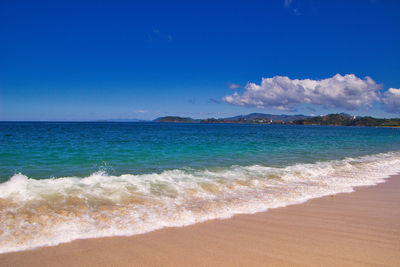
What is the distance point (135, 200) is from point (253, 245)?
13.1 feet

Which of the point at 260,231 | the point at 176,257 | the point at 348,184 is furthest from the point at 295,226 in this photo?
the point at 348,184

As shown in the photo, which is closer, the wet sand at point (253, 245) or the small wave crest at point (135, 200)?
the wet sand at point (253, 245)

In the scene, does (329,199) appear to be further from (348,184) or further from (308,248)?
(308,248)

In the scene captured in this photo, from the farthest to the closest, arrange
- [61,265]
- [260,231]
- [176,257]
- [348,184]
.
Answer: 1. [348,184]
2. [260,231]
3. [176,257]
4. [61,265]

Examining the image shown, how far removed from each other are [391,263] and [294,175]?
7.61 meters

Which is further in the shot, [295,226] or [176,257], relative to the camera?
[295,226]

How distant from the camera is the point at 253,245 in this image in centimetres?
431

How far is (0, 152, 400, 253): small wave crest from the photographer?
16.0 ft

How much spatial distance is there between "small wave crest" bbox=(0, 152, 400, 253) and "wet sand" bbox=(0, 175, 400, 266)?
0.45 metres

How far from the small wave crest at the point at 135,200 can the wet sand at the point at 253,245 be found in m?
0.45

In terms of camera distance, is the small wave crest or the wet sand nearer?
the wet sand

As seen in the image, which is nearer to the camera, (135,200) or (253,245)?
(253,245)

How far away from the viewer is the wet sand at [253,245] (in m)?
3.77

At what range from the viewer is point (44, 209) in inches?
233
